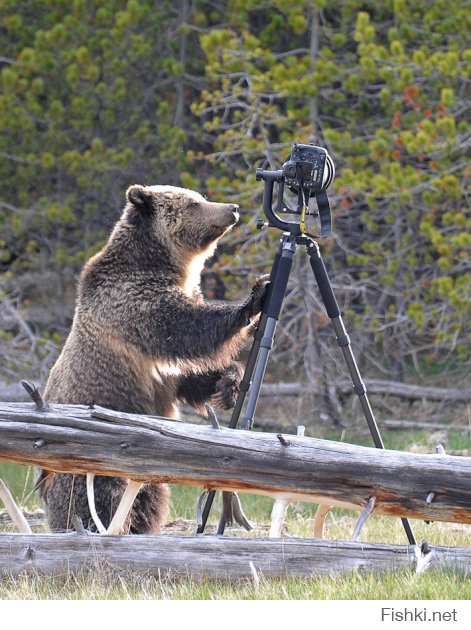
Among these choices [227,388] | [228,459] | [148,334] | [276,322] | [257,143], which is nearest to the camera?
[228,459]

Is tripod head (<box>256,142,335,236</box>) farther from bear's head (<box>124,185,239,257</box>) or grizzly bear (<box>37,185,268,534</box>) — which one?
bear's head (<box>124,185,239,257</box>)

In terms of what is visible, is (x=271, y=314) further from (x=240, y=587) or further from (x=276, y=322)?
(x=240, y=587)

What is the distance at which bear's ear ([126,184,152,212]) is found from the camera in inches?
234

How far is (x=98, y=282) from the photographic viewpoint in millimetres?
5797

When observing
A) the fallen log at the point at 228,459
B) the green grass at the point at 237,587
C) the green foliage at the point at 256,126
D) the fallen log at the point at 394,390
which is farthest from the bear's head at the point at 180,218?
the fallen log at the point at 394,390

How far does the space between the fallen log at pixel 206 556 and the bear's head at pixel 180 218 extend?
1956mm

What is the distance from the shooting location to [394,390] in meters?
12.0

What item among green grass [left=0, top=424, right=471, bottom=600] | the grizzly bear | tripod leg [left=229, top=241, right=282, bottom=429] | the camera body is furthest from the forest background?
green grass [left=0, top=424, right=471, bottom=600]

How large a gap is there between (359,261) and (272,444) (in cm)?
638

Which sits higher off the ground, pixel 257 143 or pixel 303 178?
pixel 257 143

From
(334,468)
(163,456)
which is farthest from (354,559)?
(163,456)

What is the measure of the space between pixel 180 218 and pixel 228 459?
1.93 m

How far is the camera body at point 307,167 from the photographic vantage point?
5043 mm

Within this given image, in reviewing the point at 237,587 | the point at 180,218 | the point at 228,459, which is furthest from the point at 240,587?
the point at 180,218
